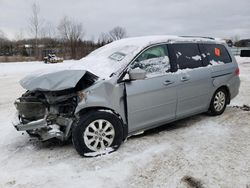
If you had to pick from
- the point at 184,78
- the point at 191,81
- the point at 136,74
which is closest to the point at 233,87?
the point at 191,81

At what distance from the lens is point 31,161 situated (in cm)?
358

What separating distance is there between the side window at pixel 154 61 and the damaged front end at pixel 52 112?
31.6 inches

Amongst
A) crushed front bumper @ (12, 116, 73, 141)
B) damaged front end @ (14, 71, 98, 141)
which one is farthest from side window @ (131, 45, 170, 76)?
crushed front bumper @ (12, 116, 73, 141)

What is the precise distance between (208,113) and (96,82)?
2.91 metres

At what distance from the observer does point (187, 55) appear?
4.62 meters

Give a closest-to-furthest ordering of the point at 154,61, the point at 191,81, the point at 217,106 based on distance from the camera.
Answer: the point at 154,61 < the point at 191,81 < the point at 217,106

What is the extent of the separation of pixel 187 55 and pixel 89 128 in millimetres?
2274

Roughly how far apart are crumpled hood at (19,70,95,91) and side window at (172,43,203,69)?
1.73 m

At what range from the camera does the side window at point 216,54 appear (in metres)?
5.02

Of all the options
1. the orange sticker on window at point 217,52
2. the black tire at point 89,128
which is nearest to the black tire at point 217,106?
the orange sticker on window at point 217,52

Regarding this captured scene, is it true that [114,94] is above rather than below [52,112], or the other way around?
above

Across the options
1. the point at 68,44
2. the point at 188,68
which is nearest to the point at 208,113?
the point at 188,68

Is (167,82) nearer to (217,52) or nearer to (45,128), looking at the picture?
(217,52)

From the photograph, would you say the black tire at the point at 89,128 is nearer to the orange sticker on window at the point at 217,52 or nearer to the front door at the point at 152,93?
the front door at the point at 152,93
